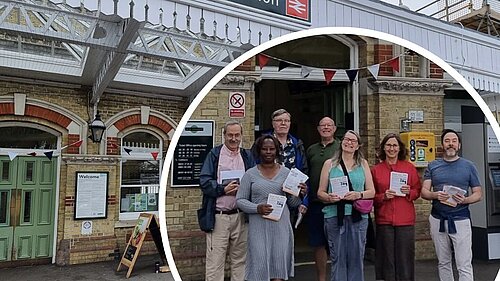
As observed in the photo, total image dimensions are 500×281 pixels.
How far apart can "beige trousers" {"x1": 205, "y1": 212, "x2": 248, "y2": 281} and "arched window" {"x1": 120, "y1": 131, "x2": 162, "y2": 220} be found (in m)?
5.09

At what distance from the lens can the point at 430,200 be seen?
1258 mm

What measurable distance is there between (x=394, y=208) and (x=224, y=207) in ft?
1.54

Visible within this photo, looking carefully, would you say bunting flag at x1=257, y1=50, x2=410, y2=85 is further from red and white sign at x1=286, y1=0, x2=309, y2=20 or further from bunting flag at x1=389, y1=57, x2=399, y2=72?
red and white sign at x1=286, y1=0, x2=309, y2=20

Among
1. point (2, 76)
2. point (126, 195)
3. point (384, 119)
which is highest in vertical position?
point (2, 76)

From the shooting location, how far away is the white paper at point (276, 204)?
1.21 m

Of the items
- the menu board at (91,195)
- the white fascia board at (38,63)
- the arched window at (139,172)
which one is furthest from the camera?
the arched window at (139,172)

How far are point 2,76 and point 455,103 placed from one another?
17.3ft

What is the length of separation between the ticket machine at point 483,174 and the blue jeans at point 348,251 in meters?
0.33

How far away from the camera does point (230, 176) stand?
120 cm

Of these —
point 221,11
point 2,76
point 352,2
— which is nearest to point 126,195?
point 2,76

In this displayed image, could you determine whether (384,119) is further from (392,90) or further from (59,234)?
(59,234)

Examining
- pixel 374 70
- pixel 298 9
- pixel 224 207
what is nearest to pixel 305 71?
pixel 374 70

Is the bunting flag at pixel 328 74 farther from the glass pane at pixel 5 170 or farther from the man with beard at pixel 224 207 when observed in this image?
the glass pane at pixel 5 170

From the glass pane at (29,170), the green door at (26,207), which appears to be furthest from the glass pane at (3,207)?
the glass pane at (29,170)
